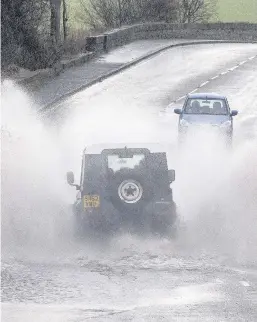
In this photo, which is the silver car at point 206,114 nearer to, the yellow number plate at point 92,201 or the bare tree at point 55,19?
the yellow number plate at point 92,201

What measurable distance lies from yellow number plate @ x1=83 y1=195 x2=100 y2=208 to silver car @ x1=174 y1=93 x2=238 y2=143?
44.8ft

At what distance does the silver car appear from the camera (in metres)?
35.3

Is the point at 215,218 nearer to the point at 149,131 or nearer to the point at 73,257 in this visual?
the point at 73,257

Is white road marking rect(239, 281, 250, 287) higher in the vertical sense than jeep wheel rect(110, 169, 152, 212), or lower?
lower

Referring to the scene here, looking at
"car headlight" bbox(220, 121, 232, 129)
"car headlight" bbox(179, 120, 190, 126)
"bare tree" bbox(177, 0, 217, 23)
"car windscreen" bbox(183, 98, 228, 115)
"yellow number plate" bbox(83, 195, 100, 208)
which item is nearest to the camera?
"yellow number plate" bbox(83, 195, 100, 208)

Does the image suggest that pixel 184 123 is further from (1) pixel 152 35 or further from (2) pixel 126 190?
(1) pixel 152 35

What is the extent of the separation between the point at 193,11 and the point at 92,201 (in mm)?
72117

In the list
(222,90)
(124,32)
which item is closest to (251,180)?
(222,90)

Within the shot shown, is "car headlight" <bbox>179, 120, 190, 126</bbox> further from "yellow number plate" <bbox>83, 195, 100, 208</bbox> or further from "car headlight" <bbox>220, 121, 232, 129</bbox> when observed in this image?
"yellow number plate" <bbox>83, 195, 100, 208</bbox>

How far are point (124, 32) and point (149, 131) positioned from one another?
2935cm

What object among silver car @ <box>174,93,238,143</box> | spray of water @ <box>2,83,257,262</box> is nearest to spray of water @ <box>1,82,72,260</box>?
spray of water @ <box>2,83,257,262</box>

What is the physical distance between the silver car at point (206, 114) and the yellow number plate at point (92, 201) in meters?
13.7

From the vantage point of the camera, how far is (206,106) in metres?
36.0

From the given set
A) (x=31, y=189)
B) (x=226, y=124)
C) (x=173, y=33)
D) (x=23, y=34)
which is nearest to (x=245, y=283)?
(x=31, y=189)
